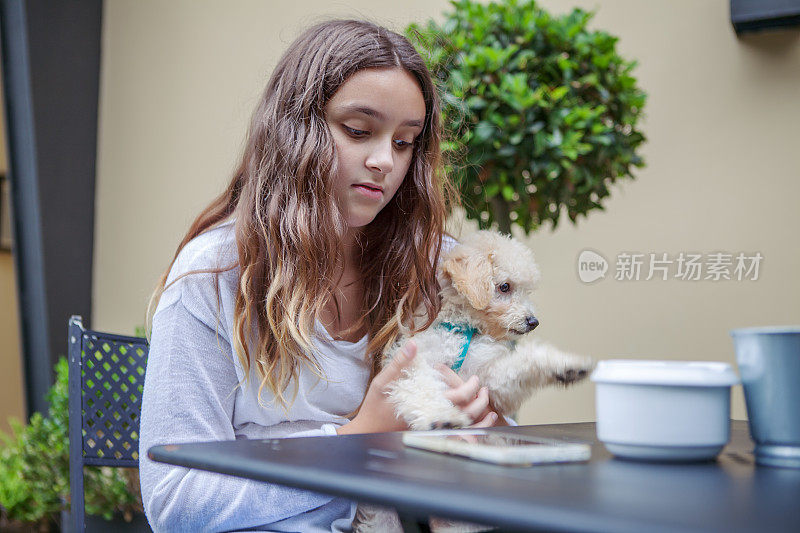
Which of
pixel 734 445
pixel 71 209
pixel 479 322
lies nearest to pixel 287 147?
pixel 479 322

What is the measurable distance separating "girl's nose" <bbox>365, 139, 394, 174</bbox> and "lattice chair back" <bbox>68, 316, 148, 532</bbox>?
67 centimetres

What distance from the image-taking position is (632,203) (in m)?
3.14

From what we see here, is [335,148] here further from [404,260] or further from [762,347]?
[762,347]

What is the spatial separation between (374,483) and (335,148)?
0.91 metres

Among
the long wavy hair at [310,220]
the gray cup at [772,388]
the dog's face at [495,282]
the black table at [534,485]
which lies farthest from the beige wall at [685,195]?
the black table at [534,485]

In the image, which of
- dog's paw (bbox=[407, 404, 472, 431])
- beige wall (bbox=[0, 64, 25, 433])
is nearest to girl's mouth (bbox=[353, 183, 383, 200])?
dog's paw (bbox=[407, 404, 472, 431])

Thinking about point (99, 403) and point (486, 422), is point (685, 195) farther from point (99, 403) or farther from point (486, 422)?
point (99, 403)

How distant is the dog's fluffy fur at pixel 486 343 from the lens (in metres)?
1.26

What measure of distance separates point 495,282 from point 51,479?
7.26 feet

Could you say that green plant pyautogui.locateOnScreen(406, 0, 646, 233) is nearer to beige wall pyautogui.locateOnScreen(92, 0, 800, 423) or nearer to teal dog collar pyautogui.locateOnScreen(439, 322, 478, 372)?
beige wall pyautogui.locateOnScreen(92, 0, 800, 423)

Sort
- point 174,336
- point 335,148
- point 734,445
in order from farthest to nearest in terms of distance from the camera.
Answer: point 335,148
point 174,336
point 734,445

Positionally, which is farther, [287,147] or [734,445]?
[287,147]

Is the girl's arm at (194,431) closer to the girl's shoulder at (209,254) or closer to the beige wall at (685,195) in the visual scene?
the girl's shoulder at (209,254)

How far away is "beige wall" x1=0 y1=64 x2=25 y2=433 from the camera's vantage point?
4.02m
